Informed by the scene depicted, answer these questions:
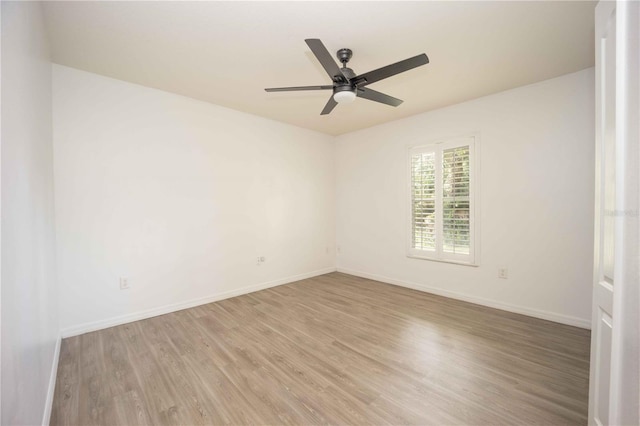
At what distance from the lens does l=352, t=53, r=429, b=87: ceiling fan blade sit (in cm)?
178

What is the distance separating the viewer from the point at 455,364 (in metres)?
2.16

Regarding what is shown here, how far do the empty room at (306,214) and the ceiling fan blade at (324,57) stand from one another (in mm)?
18

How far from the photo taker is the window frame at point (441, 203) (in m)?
3.53

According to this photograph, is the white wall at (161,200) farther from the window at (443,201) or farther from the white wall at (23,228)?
the window at (443,201)

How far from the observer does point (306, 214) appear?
16.0 ft

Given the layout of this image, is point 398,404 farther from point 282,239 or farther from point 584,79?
point 584,79

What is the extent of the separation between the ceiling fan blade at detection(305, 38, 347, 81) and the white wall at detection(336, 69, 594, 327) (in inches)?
95.0

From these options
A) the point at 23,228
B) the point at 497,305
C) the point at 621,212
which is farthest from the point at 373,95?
the point at 497,305

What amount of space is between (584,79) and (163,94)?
472cm

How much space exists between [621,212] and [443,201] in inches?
113

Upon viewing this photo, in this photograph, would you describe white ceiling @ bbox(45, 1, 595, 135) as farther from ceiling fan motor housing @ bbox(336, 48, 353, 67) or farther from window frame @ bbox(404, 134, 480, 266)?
window frame @ bbox(404, 134, 480, 266)

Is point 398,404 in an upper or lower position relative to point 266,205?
lower

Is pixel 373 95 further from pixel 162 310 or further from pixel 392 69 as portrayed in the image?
pixel 162 310

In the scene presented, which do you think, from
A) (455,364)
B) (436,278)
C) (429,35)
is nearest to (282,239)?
(436,278)
